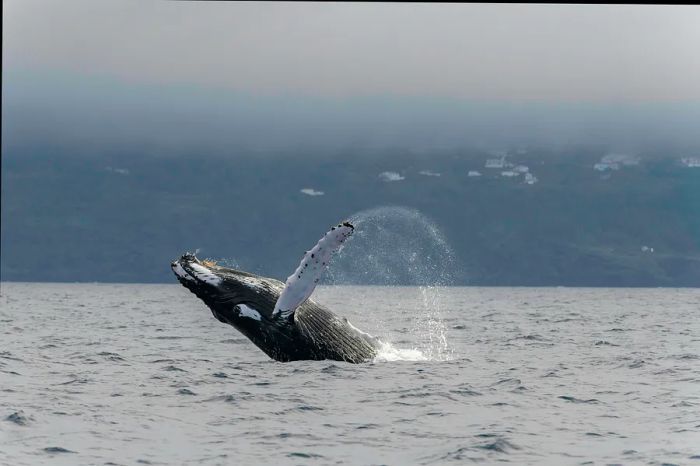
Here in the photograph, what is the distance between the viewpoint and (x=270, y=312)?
42.8ft

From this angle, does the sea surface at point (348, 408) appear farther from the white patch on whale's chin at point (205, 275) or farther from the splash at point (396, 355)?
Result: the white patch on whale's chin at point (205, 275)

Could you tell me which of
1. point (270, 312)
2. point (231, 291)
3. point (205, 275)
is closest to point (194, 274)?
point (205, 275)

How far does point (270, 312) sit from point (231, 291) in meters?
0.69

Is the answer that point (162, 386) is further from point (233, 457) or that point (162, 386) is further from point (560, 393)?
point (560, 393)

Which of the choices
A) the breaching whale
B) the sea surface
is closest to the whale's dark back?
the breaching whale

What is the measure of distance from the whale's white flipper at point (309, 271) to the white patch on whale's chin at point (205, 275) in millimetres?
1098

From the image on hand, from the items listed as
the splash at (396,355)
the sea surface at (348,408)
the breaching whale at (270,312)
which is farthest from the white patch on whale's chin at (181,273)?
the splash at (396,355)

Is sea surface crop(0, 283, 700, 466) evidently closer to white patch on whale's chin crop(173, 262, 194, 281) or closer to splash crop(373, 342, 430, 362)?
splash crop(373, 342, 430, 362)

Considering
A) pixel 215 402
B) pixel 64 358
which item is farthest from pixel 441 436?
pixel 64 358

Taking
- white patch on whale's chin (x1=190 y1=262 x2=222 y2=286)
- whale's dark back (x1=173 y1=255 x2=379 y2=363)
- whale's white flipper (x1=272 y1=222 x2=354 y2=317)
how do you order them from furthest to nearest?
white patch on whale's chin (x1=190 y1=262 x2=222 y2=286) < whale's dark back (x1=173 y1=255 x2=379 y2=363) < whale's white flipper (x1=272 y1=222 x2=354 y2=317)

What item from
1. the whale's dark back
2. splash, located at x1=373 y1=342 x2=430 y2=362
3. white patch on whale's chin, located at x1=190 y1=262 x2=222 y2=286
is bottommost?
splash, located at x1=373 y1=342 x2=430 y2=362

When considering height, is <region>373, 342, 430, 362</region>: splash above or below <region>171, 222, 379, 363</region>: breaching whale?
below

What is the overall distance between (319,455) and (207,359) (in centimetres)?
859

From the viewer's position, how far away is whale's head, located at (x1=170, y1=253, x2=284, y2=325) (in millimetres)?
13109
